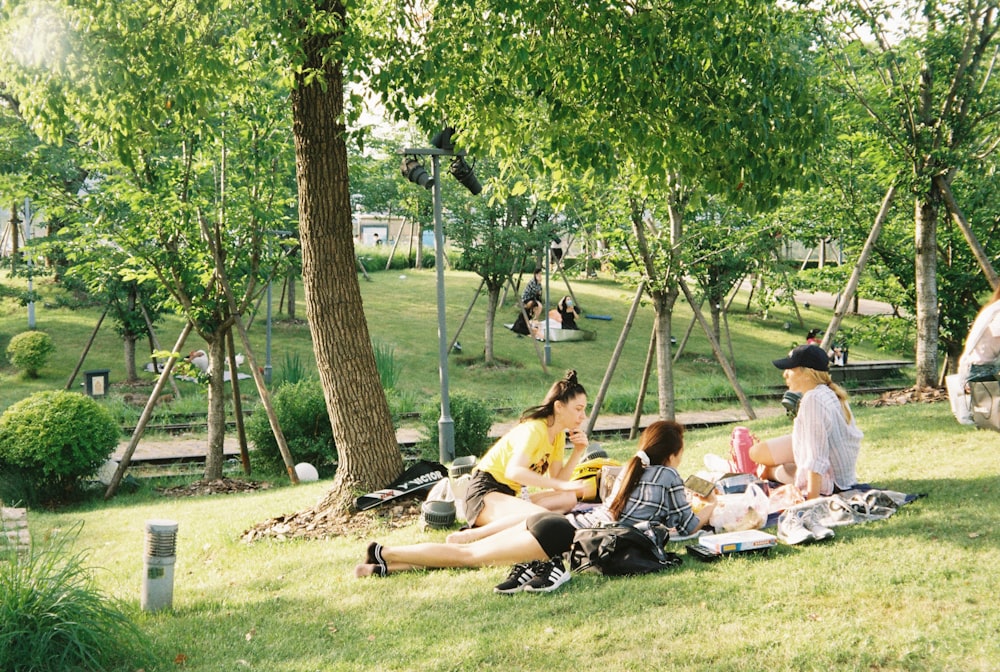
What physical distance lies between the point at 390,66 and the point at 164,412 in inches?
447

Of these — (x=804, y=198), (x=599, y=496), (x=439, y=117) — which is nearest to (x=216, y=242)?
(x=439, y=117)

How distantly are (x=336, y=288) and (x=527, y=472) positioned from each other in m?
2.69

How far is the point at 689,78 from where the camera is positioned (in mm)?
6922

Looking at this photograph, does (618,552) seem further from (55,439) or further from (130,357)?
(130,357)

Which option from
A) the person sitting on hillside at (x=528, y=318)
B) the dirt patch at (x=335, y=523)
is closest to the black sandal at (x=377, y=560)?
the dirt patch at (x=335, y=523)

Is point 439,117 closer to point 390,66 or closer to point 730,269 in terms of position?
point 390,66

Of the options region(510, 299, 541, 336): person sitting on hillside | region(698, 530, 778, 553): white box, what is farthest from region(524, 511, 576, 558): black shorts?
region(510, 299, 541, 336): person sitting on hillside

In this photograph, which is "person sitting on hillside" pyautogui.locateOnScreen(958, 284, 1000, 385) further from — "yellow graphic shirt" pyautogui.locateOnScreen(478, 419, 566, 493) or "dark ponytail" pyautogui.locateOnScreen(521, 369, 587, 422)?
"yellow graphic shirt" pyautogui.locateOnScreen(478, 419, 566, 493)

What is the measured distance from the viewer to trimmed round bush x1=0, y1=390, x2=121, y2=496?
11.3m

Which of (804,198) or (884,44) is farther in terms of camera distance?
(804,198)

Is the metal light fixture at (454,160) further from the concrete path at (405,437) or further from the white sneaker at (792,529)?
the white sneaker at (792,529)

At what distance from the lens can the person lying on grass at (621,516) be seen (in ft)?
18.8

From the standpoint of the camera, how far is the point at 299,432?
13.1 metres

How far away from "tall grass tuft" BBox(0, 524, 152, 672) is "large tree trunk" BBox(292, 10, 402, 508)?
3562mm
